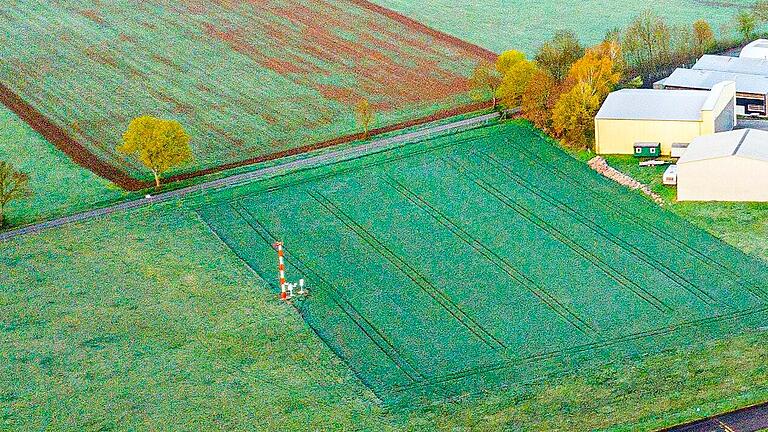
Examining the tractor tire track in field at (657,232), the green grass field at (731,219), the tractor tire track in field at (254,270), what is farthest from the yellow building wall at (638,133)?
the tractor tire track in field at (254,270)

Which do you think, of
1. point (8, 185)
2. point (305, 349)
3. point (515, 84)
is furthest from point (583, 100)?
point (8, 185)

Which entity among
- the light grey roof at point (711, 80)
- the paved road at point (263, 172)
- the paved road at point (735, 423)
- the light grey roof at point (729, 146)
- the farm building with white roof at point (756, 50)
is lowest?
the paved road at point (735, 423)

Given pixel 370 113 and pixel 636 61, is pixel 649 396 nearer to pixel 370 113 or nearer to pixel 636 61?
pixel 370 113

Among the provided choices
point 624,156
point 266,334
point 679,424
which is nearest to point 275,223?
point 266,334

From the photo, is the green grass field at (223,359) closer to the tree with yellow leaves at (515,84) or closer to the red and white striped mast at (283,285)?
the red and white striped mast at (283,285)

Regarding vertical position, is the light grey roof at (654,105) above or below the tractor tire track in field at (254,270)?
above

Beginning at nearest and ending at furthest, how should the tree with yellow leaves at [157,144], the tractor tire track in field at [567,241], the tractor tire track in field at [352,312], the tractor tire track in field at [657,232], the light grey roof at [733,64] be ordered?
the tractor tire track in field at [352,312], the tractor tire track in field at [567,241], the tractor tire track in field at [657,232], the tree with yellow leaves at [157,144], the light grey roof at [733,64]

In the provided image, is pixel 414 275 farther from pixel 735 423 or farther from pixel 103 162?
pixel 103 162
